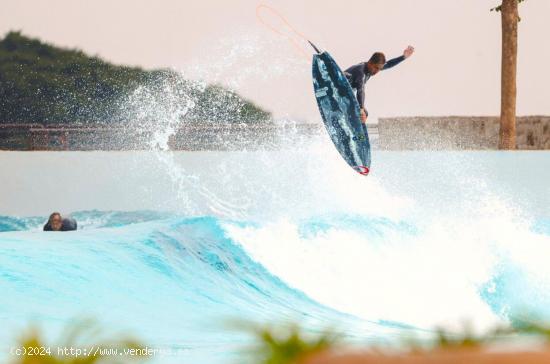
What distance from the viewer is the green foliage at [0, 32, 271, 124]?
122ft

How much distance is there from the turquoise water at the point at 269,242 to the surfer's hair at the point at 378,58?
260 cm

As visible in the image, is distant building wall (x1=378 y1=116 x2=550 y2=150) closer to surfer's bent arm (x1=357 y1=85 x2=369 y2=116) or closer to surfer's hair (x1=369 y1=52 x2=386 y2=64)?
surfer's bent arm (x1=357 y1=85 x2=369 y2=116)

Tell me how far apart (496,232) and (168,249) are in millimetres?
4962

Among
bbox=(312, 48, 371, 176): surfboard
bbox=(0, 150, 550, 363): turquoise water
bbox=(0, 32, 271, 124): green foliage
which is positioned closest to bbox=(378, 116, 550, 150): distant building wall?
bbox=(0, 150, 550, 363): turquoise water

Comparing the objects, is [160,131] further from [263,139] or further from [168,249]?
[168,249]

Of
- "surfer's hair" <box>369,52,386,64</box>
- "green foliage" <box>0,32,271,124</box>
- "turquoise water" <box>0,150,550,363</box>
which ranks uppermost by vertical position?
"green foliage" <box>0,32,271,124</box>

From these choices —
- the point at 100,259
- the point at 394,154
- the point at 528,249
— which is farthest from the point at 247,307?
the point at 394,154

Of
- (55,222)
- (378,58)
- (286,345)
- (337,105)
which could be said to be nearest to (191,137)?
(55,222)

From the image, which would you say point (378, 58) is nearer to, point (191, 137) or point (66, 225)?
point (66, 225)

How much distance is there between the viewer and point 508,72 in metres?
17.5

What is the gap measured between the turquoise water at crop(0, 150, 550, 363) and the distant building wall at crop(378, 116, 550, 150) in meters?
2.67

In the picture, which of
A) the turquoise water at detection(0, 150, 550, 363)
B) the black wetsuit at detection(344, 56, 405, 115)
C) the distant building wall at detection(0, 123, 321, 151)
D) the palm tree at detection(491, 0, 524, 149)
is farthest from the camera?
the distant building wall at detection(0, 123, 321, 151)

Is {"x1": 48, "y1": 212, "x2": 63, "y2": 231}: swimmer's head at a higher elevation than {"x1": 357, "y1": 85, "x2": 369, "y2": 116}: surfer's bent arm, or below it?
below

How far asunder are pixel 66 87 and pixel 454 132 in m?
25.1
